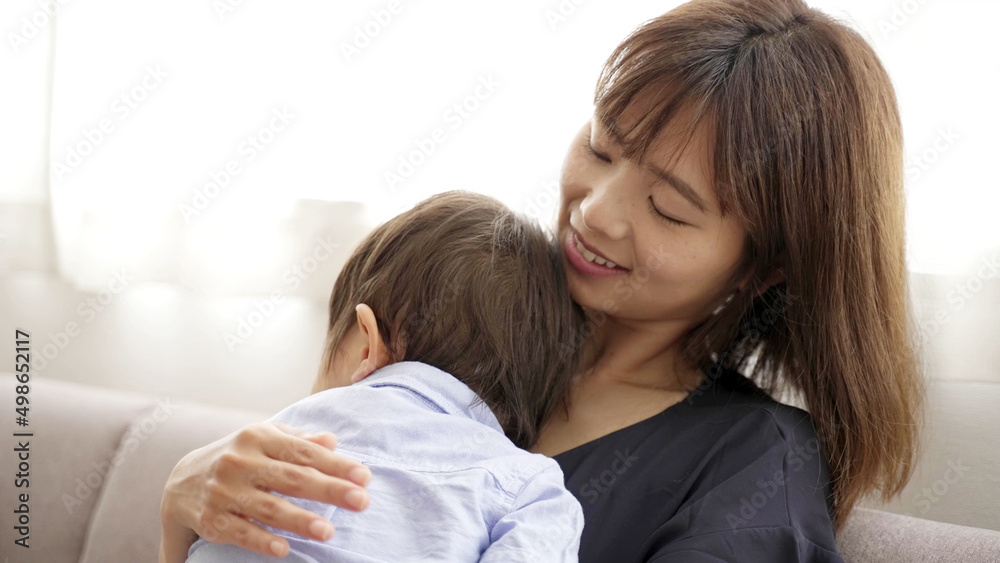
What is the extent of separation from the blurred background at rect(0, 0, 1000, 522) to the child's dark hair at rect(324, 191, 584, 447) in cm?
80

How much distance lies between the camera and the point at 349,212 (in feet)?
7.14

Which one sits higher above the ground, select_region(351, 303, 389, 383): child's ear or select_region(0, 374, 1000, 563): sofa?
select_region(351, 303, 389, 383): child's ear

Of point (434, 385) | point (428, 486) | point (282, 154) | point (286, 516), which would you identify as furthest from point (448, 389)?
point (282, 154)

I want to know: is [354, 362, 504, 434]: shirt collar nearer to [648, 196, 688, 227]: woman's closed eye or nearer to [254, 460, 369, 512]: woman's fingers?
[254, 460, 369, 512]: woman's fingers

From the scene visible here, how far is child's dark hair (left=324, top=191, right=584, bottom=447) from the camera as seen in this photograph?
1021 millimetres

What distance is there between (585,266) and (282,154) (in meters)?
1.30

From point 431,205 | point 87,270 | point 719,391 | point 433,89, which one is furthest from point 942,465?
point 87,270

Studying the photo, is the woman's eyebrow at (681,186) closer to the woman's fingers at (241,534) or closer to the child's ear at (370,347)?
the child's ear at (370,347)

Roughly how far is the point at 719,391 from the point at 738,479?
222mm

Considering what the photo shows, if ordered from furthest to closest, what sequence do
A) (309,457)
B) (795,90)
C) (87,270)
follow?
1. (87,270)
2. (795,90)
3. (309,457)

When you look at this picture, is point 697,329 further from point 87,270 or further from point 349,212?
point 87,270

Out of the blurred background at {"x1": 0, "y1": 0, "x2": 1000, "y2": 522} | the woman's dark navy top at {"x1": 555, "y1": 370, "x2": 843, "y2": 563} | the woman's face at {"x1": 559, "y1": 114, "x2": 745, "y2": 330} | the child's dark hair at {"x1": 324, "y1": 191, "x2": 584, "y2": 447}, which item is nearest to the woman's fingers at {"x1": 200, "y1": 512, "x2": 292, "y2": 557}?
the child's dark hair at {"x1": 324, "y1": 191, "x2": 584, "y2": 447}

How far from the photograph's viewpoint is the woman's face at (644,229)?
1.11 metres

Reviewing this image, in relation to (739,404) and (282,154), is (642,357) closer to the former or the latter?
(739,404)
